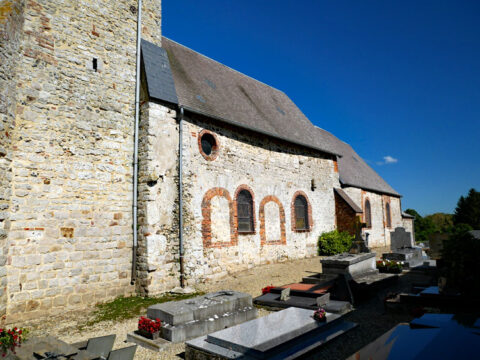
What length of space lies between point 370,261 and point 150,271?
6902mm

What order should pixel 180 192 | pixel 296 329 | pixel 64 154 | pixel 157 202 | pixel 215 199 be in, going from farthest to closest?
pixel 215 199, pixel 180 192, pixel 157 202, pixel 64 154, pixel 296 329

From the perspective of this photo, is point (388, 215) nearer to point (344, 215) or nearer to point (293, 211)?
point (344, 215)

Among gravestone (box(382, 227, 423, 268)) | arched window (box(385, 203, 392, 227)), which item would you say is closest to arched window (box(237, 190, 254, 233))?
gravestone (box(382, 227, 423, 268))

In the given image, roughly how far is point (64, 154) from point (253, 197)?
6.47 m

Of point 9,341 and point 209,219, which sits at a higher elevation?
point 209,219

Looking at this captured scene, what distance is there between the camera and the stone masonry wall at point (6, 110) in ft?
20.8

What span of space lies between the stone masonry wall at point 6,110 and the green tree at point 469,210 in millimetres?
30565

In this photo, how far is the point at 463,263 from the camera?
577 cm

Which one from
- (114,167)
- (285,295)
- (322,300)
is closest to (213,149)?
(114,167)

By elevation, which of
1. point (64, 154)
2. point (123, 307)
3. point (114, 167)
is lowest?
point (123, 307)

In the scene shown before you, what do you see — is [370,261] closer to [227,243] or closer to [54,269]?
[227,243]

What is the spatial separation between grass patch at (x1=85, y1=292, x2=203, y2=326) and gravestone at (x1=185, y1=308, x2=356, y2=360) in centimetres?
294

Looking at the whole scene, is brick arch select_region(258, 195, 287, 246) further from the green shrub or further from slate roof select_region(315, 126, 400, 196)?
slate roof select_region(315, 126, 400, 196)

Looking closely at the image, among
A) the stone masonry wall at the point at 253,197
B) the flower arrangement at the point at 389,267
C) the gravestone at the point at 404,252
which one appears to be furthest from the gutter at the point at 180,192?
the gravestone at the point at 404,252
